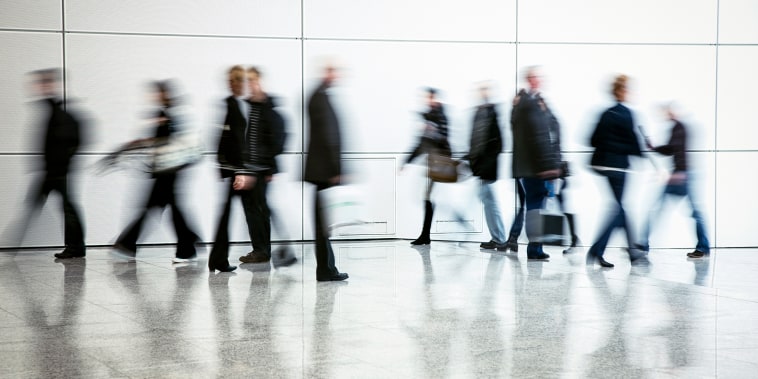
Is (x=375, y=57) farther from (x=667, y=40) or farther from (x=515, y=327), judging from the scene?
(x=515, y=327)

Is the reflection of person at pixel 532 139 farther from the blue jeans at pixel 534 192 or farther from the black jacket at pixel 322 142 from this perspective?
the black jacket at pixel 322 142

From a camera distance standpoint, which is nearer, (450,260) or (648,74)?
(450,260)

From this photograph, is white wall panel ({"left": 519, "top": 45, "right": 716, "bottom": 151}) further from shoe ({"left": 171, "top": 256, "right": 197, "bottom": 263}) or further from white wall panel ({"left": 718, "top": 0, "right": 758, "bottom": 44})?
shoe ({"left": 171, "top": 256, "right": 197, "bottom": 263})

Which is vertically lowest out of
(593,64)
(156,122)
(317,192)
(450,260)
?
(450,260)

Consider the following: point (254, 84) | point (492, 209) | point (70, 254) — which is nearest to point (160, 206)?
point (70, 254)

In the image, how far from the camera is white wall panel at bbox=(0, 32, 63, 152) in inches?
Result: 516

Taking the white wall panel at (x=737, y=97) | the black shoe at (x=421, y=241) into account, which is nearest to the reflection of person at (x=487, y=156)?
the black shoe at (x=421, y=241)

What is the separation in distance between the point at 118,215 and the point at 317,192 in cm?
580

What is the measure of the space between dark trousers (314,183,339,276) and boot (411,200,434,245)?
438 cm

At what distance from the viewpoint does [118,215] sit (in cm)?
1361

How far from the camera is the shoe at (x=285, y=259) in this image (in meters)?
10.4

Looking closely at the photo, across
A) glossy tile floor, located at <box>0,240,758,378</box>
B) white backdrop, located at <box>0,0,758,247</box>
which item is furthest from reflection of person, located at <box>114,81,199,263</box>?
white backdrop, located at <box>0,0,758,247</box>

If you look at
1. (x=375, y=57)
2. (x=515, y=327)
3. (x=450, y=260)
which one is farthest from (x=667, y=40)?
(x=515, y=327)

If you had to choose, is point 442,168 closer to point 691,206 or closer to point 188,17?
point 691,206
